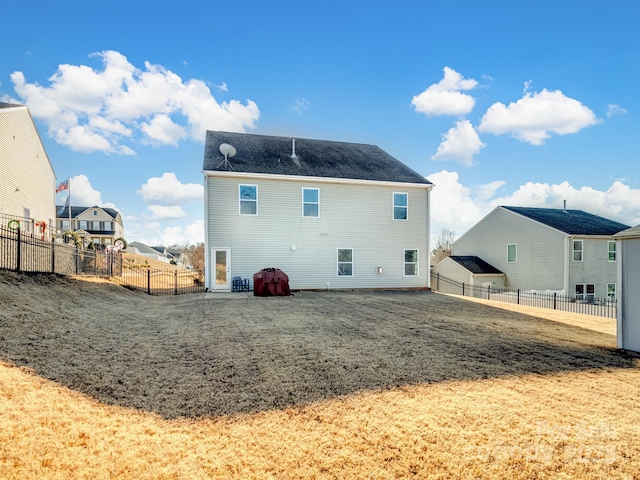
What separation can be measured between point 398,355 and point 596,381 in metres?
2.57

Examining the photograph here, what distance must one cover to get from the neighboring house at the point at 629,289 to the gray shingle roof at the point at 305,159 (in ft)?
35.2

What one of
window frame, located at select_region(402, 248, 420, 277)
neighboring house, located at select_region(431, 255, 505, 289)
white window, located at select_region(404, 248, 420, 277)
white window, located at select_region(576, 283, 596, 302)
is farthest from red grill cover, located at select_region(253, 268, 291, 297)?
white window, located at select_region(576, 283, 596, 302)

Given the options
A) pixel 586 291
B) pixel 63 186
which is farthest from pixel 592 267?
pixel 63 186

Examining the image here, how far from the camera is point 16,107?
17031 mm

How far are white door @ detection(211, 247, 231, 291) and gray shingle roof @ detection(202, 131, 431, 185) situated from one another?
3.67 m

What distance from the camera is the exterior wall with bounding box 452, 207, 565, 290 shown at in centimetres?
2105

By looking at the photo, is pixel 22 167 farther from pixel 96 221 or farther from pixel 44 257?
pixel 96 221

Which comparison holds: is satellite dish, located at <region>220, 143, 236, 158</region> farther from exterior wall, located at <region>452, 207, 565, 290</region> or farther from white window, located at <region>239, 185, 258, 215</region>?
exterior wall, located at <region>452, 207, 565, 290</region>

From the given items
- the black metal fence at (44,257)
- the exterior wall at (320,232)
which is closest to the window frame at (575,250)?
the exterior wall at (320,232)

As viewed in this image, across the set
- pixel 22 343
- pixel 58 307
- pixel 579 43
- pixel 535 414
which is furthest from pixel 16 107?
pixel 579 43

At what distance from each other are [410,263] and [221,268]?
914 cm

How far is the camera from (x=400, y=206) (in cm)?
1652

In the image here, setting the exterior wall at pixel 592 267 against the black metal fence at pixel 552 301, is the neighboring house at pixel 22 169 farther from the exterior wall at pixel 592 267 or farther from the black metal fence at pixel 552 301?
the exterior wall at pixel 592 267

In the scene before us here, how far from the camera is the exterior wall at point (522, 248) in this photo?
69.1 ft
